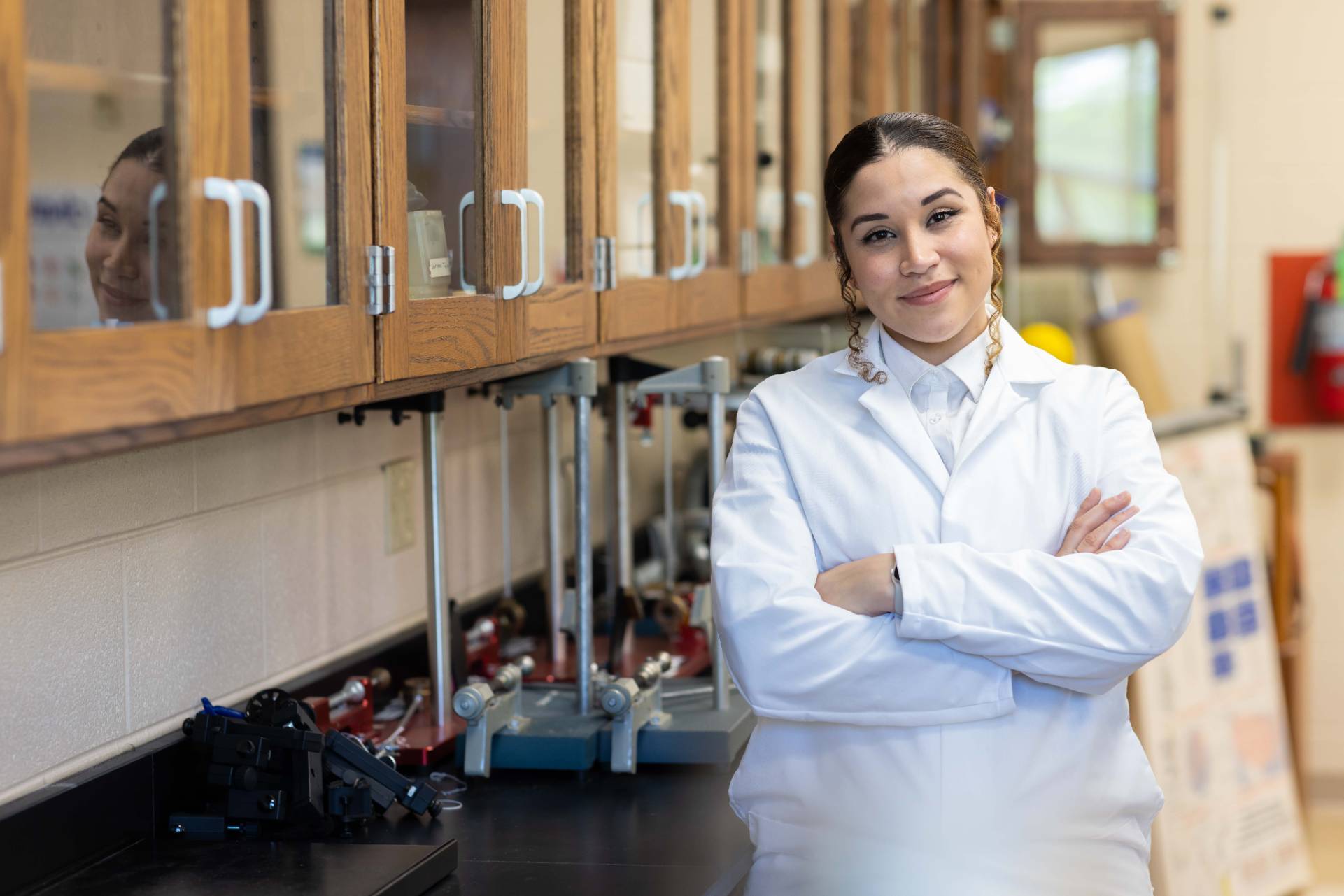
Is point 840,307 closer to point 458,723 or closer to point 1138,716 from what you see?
point 1138,716

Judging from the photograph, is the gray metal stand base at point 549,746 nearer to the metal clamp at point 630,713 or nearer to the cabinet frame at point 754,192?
the metal clamp at point 630,713

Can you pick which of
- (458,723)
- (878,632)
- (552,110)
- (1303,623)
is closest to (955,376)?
(878,632)

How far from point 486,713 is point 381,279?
652 millimetres

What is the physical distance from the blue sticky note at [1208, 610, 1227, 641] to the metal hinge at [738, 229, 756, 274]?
158 cm

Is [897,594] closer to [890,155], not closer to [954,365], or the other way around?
[954,365]

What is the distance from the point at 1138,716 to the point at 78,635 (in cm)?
231

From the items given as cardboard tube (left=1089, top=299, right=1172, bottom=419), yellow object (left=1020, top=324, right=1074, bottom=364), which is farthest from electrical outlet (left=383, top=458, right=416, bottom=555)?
cardboard tube (left=1089, top=299, right=1172, bottom=419)

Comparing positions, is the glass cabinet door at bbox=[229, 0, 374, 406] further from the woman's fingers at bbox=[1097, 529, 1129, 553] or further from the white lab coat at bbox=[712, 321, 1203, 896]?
the woman's fingers at bbox=[1097, 529, 1129, 553]

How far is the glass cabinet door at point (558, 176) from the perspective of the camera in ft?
5.45

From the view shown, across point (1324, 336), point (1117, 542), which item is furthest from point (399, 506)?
point (1324, 336)

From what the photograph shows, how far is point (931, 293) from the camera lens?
60.7 inches

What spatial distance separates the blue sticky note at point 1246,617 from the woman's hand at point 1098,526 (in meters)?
2.17

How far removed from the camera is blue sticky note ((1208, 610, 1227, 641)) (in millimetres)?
3391

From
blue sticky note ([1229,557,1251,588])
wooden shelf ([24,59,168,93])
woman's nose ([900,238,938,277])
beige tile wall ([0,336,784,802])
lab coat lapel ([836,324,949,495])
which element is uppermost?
wooden shelf ([24,59,168,93])
